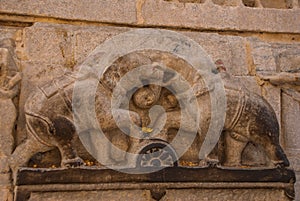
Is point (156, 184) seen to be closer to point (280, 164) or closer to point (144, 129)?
point (144, 129)

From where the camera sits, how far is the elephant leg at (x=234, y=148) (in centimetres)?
348

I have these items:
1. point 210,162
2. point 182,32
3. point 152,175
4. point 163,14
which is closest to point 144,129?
point 152,175

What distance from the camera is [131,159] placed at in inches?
126

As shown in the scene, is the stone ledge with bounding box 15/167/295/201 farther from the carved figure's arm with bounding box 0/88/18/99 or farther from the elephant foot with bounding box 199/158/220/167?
the carved figure's arm with bounding box 0/88/18/99

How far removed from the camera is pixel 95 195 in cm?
312

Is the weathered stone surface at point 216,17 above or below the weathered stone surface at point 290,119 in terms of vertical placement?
above

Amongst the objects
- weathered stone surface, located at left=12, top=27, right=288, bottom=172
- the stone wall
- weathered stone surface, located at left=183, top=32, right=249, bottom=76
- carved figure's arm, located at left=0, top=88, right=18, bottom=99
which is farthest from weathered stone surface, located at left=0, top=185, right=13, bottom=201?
weathered stone surface, located at left=183, top=32, right=249, bottom=76

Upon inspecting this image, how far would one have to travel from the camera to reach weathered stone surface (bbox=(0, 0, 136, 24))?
353 centimetres

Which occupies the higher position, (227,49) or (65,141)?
(227,49)

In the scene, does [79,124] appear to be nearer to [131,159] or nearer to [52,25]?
[131,159]

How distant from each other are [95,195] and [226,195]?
90 centimetres

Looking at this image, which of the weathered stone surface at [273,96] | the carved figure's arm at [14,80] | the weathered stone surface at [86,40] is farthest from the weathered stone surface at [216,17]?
the carved figure's arm at [14,80]

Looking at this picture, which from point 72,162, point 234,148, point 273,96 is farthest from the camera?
point 273,96

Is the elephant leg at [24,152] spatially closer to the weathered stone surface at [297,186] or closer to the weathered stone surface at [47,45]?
the weathered stone surface at [47,45]
